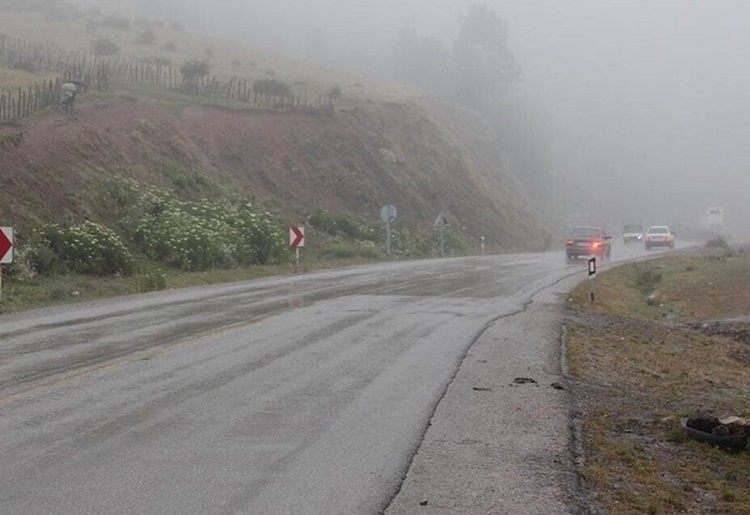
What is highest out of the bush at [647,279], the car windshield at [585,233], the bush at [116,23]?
the bush at [116,23]

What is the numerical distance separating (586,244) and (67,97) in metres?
23.1

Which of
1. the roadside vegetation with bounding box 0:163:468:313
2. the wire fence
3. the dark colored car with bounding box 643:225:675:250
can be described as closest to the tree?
the wire fence

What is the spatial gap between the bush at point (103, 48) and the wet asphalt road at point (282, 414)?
189 ft

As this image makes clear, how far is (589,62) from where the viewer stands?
19862 cm

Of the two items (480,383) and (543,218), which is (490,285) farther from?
(543,218)

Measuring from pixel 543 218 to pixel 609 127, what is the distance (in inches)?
2971

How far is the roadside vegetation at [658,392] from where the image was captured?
7.30 metres

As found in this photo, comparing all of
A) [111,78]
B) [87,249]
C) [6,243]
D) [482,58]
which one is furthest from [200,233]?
[482,58]

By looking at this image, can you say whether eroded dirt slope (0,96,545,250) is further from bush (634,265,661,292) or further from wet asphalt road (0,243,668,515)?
bush (634,265,661,292)

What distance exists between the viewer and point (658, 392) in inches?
465

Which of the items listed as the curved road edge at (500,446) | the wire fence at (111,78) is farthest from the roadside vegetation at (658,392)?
the wire fence at (111,78)

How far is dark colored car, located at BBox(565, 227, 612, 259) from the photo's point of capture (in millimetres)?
42219

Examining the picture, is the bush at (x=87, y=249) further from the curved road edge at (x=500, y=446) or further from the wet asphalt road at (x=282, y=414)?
the curved road edge at (x=500, y=446)

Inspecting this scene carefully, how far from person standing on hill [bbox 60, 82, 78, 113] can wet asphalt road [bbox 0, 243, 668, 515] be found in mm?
23435
